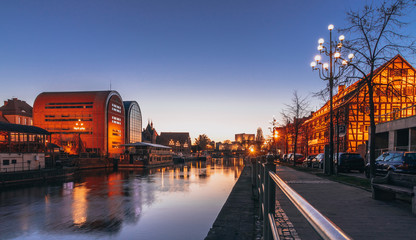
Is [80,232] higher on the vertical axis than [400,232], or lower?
lower

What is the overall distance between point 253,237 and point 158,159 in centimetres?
6061

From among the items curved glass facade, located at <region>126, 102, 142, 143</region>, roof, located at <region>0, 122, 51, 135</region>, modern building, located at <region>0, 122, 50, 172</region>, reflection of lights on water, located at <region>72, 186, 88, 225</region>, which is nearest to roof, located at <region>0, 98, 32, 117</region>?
curved glass facade, located at <region>126, 102, 142, 143</region>

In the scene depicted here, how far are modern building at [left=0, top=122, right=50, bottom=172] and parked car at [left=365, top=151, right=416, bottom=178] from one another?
107ft

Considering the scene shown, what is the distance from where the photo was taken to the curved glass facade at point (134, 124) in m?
102

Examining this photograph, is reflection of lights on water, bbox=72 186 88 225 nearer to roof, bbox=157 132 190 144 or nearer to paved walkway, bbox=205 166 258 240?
paved walkway, bbox=205 166 258 240

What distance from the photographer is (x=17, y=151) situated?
3189 centimetres

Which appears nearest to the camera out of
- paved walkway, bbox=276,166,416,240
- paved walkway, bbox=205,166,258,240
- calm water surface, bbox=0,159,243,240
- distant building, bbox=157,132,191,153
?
paved walkway, bbox=276,166,416,240

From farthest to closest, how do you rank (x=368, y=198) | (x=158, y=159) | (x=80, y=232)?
1. (x=158, y=159)
2. (x=80, y=232)
3. (x=368, y=198)

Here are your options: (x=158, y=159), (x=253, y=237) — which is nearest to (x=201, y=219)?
(x=253, y=237)

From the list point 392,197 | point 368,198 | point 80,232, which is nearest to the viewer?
point 392,197

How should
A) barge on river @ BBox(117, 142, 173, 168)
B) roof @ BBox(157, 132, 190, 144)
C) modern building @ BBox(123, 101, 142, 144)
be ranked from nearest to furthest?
barge on river @ BBox(117, 142, 173, 168), modern building @ BBox(123, 101, 142, 144), roof @ BBox(157, 132, 190, 144)

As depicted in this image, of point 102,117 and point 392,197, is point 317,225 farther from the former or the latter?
point 102,117

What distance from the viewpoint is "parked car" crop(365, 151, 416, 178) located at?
14172mm

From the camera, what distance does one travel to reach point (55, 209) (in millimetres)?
14883
